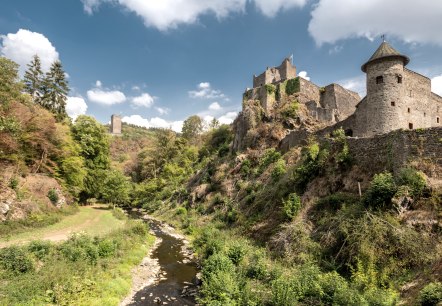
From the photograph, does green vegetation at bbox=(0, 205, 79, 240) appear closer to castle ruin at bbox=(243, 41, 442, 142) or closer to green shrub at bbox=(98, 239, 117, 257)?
green shrub at bbox=(98, 239, 117, 257)

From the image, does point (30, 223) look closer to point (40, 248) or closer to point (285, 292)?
point (40, 248)

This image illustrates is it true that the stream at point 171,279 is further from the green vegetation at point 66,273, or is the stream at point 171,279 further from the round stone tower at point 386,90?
the round stone tower at point 386,90

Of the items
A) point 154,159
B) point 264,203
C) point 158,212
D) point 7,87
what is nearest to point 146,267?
point 264,203

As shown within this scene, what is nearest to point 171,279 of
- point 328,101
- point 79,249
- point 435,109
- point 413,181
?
point 79,249

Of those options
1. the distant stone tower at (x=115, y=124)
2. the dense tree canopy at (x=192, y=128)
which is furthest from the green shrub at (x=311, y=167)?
the distant stone tower at (x=115, y=124)

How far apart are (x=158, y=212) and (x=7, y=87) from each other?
26.4 metres

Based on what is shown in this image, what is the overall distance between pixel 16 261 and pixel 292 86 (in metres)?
35.7

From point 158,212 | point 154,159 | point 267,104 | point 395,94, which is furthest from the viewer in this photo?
point 154,159

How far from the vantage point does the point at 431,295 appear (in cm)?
816

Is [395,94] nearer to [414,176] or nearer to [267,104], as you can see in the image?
[414,176]

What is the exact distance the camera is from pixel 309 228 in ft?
52.8

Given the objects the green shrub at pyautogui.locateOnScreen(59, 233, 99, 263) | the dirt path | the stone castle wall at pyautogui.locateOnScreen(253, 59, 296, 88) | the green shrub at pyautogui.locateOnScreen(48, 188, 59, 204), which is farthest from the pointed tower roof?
the green shrub at pyautogui.locateOnScreen(48, 188, 59, 204)

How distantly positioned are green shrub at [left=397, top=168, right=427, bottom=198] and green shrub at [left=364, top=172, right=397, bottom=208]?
0.44 meters

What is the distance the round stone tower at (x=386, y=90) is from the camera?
21.7 metres
